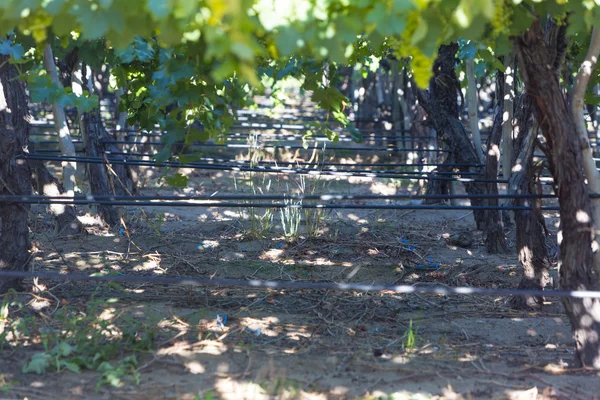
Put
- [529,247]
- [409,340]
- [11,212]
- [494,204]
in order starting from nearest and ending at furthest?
[409,340], [11,212], [529,247], [494,204]

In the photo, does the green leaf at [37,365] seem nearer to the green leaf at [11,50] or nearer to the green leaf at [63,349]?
the green leaf at [63,349]

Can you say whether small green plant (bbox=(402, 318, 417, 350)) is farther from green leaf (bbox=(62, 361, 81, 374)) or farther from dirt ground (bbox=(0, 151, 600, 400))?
green leaf (bbox=(62, 361, 81, 374))

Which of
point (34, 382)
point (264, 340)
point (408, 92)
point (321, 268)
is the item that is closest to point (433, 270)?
point (321, 268)

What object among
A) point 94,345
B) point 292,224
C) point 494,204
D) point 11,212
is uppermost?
point 11,212

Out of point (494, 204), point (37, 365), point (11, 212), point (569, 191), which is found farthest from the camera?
point (494, 204)

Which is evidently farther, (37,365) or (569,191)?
(569,191)

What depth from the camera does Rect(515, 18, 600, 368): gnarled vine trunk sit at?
3434mm

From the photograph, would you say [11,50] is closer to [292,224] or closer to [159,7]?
[159,7]

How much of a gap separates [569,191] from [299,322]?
184cm

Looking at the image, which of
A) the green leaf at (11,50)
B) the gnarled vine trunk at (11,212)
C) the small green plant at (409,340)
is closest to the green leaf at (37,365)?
the gnarled vine trunk at (11,212)

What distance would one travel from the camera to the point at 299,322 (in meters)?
4.45

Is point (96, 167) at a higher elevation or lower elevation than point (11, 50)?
lower

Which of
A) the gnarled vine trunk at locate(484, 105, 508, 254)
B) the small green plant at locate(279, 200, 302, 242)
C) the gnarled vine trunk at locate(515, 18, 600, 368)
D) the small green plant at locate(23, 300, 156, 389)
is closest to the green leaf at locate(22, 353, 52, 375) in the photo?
the small green plant at locate(23, 300, 156, 389)

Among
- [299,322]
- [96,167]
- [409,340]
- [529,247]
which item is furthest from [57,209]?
[529,247]
